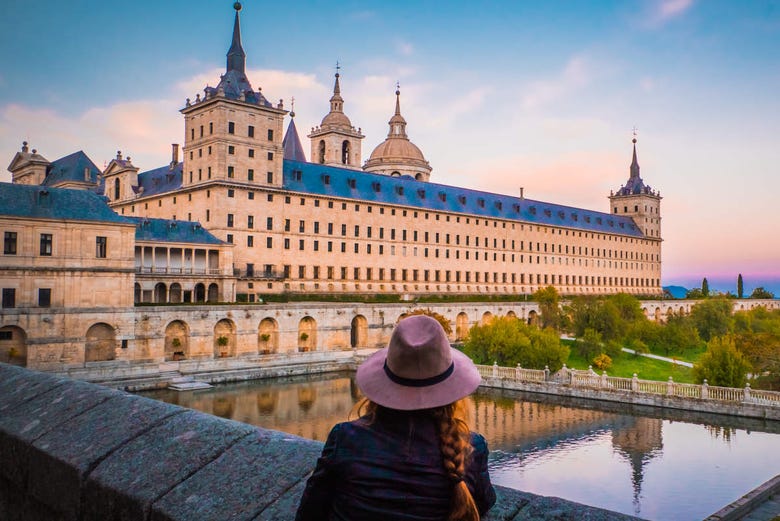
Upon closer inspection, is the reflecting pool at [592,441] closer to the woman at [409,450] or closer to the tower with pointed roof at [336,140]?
the woman at [409,450]

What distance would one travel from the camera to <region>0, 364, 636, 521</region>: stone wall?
3.08 metres

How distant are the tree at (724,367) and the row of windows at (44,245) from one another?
37.7m

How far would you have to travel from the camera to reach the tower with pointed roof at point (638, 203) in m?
117

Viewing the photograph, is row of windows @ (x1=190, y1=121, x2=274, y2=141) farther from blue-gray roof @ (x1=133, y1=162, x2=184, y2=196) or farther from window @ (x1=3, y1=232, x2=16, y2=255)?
window @ (x1=3, y1=232, x2=16, y2=255)

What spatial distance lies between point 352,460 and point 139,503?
4.11 feet

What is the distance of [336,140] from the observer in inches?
3597

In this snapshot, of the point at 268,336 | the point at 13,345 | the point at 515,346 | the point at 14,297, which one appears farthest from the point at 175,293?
the point at 515,346

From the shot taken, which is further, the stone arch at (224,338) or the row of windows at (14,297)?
the stone arch at (224,338)

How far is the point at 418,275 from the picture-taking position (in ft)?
Answer: 249

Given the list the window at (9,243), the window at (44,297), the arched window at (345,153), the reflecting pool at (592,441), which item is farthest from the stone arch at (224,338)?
the arched window at (345,153)

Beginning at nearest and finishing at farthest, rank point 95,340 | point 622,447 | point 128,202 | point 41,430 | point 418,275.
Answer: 1. point 41,430
2. point 622,447
3. point 95,340
4. point 128,202
5. point 418,275

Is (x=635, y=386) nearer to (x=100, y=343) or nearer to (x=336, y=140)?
(x=100, y=343)

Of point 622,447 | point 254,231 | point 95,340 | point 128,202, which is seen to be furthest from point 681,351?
point 128,202

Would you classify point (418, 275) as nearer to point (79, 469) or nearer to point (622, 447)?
point (622, 447)
